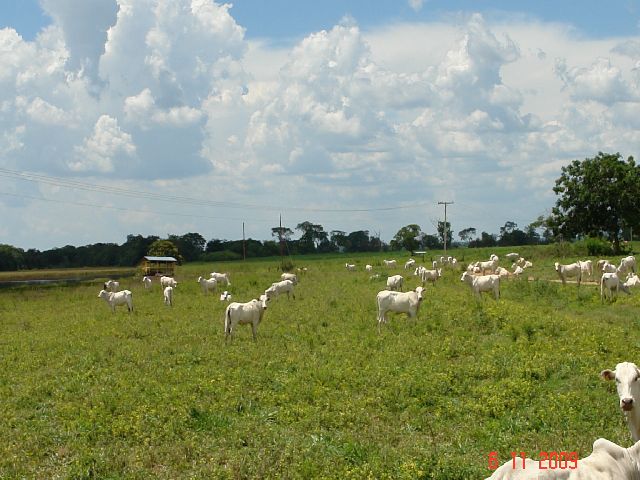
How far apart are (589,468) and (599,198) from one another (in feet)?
191

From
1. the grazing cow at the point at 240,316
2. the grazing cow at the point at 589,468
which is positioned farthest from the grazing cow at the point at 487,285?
the grazing cow at the point at 589,468

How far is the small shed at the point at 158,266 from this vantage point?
68456 millimetres

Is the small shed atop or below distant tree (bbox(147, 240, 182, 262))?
below

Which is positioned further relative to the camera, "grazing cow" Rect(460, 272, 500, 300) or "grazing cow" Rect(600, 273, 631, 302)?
"grazing cow" Rect(460, 272, 500, 300)

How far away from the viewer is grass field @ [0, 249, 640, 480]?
970cm

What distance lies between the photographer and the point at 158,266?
7056 cm

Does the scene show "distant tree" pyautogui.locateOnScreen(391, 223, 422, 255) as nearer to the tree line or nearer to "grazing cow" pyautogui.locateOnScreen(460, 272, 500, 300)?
the tree line

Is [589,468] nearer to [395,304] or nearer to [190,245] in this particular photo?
[395,304]

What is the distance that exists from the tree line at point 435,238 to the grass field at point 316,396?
39915 millimetres

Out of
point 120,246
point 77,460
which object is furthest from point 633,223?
point 120,246

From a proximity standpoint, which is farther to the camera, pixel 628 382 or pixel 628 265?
pixel 628 265

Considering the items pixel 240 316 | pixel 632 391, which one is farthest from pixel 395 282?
pixel 632 391

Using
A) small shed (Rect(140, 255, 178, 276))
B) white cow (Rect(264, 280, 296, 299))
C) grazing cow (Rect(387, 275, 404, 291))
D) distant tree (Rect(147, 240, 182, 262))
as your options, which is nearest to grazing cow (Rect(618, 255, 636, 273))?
grazing cow (Rect(387, 275, 404, 291))

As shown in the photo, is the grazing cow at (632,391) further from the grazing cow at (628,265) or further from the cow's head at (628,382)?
the grazing cow at (628,265)
